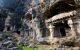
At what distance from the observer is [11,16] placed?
24156mm

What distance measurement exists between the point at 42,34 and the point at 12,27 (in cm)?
968

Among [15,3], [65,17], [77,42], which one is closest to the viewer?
[77,42]

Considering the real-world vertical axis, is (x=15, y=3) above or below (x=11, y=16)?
above

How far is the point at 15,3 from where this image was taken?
2552 cm

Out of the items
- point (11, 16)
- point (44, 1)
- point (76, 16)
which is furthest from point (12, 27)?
point (76, 16)

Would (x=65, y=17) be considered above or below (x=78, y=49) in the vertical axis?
above

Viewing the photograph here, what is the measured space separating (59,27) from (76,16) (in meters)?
3.61

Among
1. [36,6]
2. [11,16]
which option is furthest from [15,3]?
[36,6]

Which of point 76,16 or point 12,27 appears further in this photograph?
point 12,27

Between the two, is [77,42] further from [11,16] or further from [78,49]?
[11,16]

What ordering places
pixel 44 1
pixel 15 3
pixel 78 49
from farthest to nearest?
pixel 15 3 < pixel 44 1 < pixel 78 49

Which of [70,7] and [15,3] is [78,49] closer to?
[70,7]

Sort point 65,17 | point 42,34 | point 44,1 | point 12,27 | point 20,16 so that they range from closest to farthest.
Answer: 1. point 65,17
2. point 44,1
3. point 42,34
4. point 20,16
5. point 12,27

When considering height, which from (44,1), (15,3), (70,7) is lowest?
(70,7)
